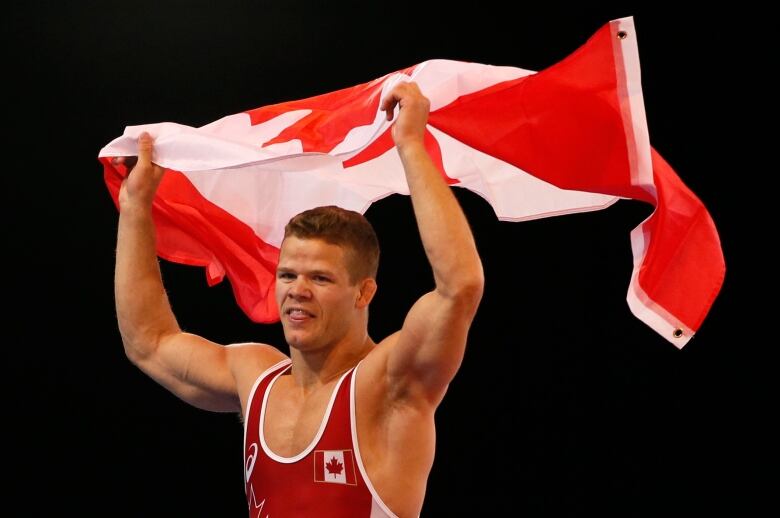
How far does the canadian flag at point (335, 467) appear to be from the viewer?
6.90 ft

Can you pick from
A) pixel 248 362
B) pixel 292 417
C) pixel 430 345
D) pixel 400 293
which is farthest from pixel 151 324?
pixel 400 293

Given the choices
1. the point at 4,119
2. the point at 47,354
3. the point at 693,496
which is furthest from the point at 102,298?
the point at 693,496

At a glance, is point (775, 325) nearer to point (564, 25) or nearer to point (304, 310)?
point (564, 25)

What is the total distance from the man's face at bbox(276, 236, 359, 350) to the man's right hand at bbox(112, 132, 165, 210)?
1.40ft

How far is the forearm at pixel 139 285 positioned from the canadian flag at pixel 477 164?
0.14m

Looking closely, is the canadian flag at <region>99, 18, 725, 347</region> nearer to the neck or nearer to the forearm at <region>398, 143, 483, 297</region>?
the forearm at <region>398, 143, 483, 297</region>

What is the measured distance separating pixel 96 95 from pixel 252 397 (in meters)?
2.22

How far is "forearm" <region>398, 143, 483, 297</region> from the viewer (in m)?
1.90

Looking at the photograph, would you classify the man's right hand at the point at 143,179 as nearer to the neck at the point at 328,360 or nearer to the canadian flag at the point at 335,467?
the neck at the point at 328,360

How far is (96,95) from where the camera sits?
4.16m

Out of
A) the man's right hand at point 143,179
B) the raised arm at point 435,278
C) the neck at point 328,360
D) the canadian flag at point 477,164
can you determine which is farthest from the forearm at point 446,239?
the man's right hand at point 143,179

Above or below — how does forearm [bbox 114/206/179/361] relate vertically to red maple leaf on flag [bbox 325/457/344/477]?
above

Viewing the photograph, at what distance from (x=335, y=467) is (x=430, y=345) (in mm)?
334

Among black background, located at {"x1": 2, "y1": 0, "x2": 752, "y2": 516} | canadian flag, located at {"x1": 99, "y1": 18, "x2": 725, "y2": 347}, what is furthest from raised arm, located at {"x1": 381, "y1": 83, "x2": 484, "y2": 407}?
black background, located at {"x1": 2, "y1": 0, "x2": 752, "y2": 516}
